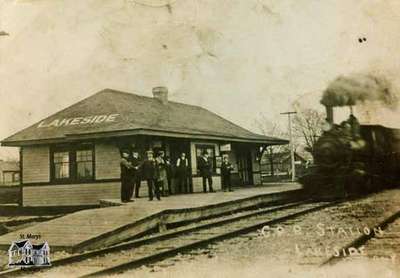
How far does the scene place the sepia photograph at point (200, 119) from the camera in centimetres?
344

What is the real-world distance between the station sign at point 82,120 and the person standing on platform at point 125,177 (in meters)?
0.41

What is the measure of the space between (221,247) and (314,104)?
50.5 inches

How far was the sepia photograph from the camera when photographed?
3436 mm

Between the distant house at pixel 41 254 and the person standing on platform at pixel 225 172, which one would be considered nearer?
the distant house at pixel 41 254

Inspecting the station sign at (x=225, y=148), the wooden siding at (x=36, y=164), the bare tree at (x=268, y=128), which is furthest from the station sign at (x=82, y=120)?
the station sign at (x=225, y=148)

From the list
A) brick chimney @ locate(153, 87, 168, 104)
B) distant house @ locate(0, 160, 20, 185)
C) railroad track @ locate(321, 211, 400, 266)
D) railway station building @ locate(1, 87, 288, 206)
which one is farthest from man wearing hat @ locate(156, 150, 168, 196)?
railroad track @ locate(321, 211, 400, 266)

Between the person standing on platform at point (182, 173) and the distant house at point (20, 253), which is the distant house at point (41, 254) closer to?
the distant house at point (20, 253)

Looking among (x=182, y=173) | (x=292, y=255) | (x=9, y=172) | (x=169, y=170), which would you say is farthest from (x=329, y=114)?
(x=9, y=172)

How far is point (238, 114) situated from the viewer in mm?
4035

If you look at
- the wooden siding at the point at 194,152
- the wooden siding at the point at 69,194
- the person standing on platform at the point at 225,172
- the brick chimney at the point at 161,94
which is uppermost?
the brick chimney at the point at 161,94

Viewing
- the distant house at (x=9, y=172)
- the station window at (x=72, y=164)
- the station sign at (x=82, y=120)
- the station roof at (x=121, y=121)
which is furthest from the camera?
the distant house at (x=9, y=172)

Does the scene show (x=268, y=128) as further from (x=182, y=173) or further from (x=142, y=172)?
(x=182, y=173)

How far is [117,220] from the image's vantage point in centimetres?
400

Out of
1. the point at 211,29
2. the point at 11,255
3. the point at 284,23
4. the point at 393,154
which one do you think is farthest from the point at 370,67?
the point at 11,255
